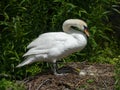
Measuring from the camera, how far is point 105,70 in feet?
28.1

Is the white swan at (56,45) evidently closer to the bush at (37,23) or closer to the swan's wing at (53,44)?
the swan's wing at (53,44)

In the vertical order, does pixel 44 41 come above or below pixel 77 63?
above

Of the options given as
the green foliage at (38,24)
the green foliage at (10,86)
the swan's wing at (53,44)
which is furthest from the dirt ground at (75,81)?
the green foliage at (38,24)

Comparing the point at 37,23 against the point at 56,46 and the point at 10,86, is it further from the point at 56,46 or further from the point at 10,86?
the point at 10,86

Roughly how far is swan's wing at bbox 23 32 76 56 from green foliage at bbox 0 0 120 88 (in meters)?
1.24

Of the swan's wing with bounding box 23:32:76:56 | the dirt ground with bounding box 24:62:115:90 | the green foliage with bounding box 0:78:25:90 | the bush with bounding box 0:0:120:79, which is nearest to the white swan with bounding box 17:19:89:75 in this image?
the swan's wing with bounding box 23:32:76:56

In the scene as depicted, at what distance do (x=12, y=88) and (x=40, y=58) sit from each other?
0.72 metres

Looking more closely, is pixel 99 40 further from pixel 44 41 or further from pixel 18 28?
pixel 44 41

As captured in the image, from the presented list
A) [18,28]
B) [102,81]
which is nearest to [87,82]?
[102,81]

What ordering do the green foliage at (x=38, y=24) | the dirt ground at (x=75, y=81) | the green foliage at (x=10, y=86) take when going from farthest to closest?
the green foliage at (x=38, y=24) < the dirt ground at (x=75, y=81) < the green foliage at (x=10, y=86)

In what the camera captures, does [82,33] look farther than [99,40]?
No

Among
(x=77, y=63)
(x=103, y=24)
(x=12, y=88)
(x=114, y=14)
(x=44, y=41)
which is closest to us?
(x=12, y=88)

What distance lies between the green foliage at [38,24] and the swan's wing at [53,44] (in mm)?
1240

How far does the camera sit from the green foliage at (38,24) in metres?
9.55
